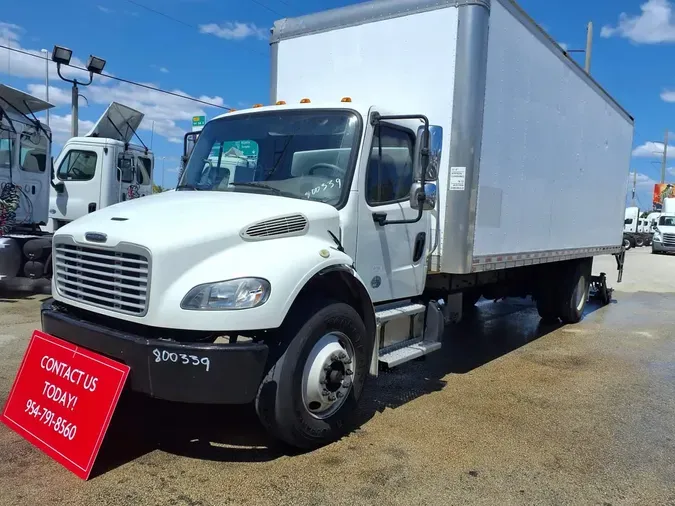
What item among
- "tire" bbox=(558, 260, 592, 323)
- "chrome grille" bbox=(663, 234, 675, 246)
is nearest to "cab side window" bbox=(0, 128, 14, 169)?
"tire" bbox=(558, 260, 592, 323)

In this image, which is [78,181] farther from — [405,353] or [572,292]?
[572,292]

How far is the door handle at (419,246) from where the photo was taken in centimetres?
517

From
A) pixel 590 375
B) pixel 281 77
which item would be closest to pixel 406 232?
pixel 281 77

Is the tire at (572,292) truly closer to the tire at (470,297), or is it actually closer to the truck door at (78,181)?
the tire at (470,297)

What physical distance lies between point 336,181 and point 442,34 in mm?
1915

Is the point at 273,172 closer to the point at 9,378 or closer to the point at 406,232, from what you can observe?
the point at 406,232

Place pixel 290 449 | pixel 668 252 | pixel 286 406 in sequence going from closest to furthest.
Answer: pixel 286 406 → pixel 290 449 → pixel 668 252

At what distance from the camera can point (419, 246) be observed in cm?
521

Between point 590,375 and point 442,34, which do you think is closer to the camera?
point 442,34

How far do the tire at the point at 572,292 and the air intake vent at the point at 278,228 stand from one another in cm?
661

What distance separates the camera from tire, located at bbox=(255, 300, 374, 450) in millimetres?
3613

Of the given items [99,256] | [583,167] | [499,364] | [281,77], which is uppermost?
[281,77]

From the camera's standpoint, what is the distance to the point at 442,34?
520cm

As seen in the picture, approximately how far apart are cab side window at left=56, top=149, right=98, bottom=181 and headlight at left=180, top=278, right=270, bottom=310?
8989mm
